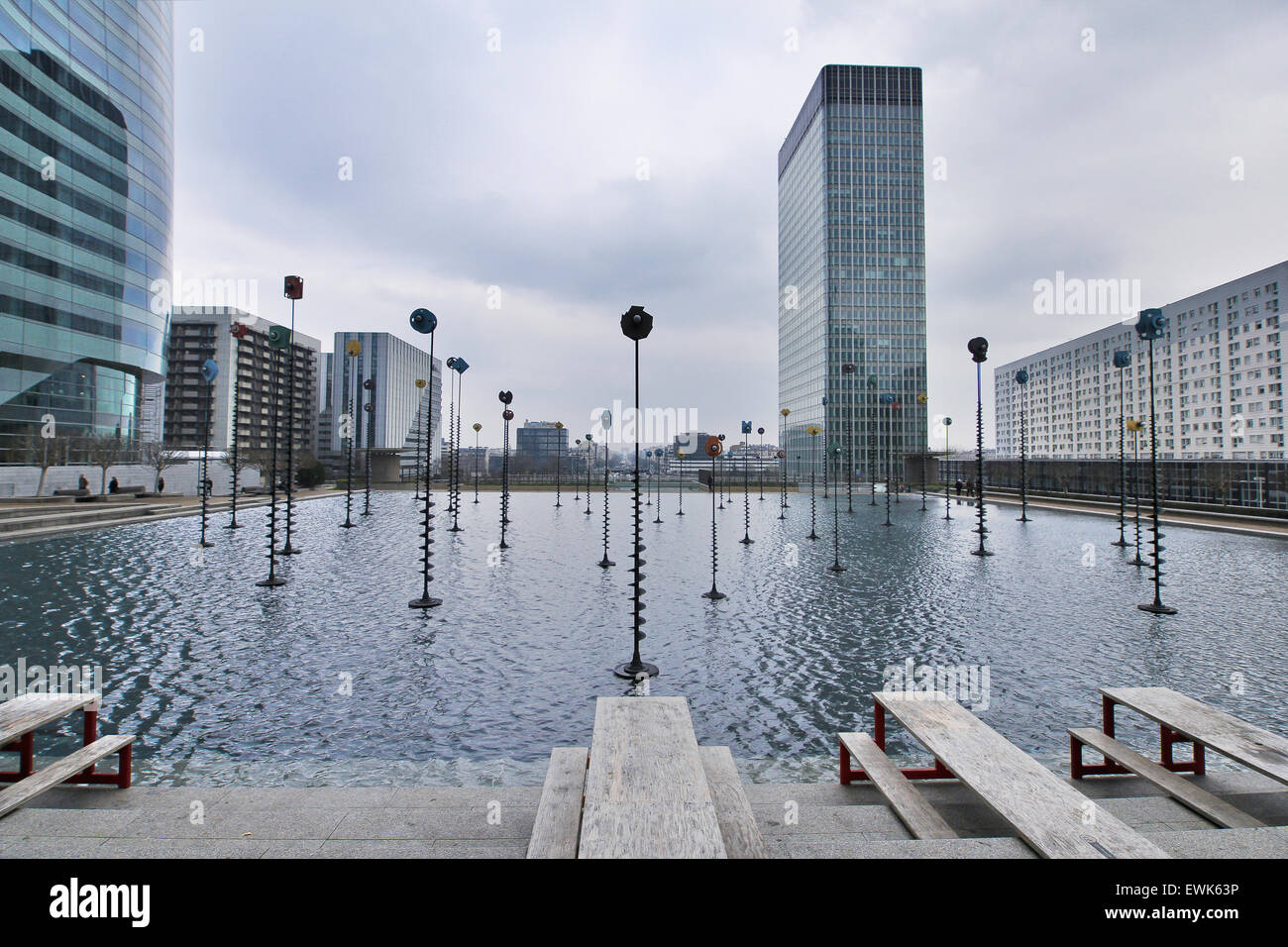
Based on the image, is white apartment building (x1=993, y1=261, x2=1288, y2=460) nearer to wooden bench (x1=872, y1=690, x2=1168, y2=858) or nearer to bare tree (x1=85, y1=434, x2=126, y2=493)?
wooden bench (x1=872, y1=690, x2=1168, y2=858)

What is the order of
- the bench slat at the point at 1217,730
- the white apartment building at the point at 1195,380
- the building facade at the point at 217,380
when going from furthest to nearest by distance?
the building facade at the point at 217,380
the white apartment building at the point at 1195,380
the bench slat at the point at 1217,730

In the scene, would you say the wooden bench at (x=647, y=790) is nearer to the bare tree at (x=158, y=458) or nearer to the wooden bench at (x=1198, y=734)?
the wooden bench at (x=1198, y=734)

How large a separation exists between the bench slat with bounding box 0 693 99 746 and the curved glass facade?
57.5m

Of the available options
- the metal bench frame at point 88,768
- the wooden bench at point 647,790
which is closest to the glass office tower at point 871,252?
the wooden bench at point 647,790

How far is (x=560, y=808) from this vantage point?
405cm

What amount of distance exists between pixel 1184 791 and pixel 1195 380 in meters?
140

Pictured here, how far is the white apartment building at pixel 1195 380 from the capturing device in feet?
292

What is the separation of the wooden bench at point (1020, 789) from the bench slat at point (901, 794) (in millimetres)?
408

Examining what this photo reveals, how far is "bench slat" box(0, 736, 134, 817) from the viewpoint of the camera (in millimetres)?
4387

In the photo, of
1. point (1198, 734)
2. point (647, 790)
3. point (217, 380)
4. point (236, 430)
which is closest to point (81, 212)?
point (236, 430)

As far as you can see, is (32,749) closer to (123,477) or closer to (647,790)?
(647,790)

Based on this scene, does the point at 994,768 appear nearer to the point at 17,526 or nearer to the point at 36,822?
the point at 36,822

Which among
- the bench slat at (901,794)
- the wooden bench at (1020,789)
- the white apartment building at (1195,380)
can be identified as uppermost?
the white apartment building at (1195,380)

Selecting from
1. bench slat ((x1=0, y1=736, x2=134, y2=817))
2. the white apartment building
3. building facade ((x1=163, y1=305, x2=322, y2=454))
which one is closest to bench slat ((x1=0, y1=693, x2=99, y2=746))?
bench slat ((x1=0, y1=736, x2=134, y2=817))
